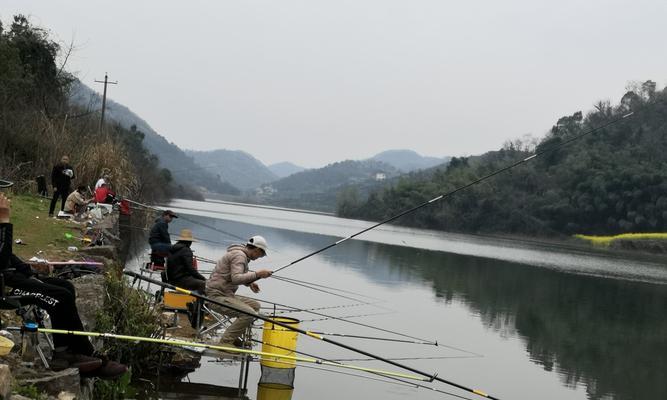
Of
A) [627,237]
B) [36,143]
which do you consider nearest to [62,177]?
[36,143]

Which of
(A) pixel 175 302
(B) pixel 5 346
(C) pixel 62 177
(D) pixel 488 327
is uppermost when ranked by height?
(C) pixel 62 177

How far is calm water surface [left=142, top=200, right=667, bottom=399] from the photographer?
39.6 feet

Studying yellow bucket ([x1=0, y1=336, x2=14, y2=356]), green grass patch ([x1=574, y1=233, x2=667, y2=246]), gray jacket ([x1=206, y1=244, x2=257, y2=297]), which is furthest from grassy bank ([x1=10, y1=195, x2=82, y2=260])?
green grass patch ([x1=574, y1=233, x2=667, y2=246])

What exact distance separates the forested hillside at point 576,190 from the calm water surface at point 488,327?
5252 cm

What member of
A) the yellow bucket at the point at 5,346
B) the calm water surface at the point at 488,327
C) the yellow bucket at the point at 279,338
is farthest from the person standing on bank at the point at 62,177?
the yellow bucket at the point at 5,346

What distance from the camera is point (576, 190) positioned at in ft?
303

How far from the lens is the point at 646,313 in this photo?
957 inches

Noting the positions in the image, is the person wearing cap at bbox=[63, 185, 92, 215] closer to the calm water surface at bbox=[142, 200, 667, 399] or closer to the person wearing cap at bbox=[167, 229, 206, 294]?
the calm water surface at bbox=[142, 200, 667, 399]

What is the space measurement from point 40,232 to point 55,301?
341 inches

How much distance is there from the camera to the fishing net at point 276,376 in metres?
9.32

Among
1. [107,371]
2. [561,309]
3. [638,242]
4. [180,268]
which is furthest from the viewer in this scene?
[638,242]

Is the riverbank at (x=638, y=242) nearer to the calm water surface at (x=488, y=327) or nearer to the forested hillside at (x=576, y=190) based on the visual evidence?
the forested hillside at (x=576, y=190)

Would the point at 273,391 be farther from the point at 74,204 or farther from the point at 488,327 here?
the point at 74,204

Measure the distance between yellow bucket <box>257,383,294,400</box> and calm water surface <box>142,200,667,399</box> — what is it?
5.2 inches
